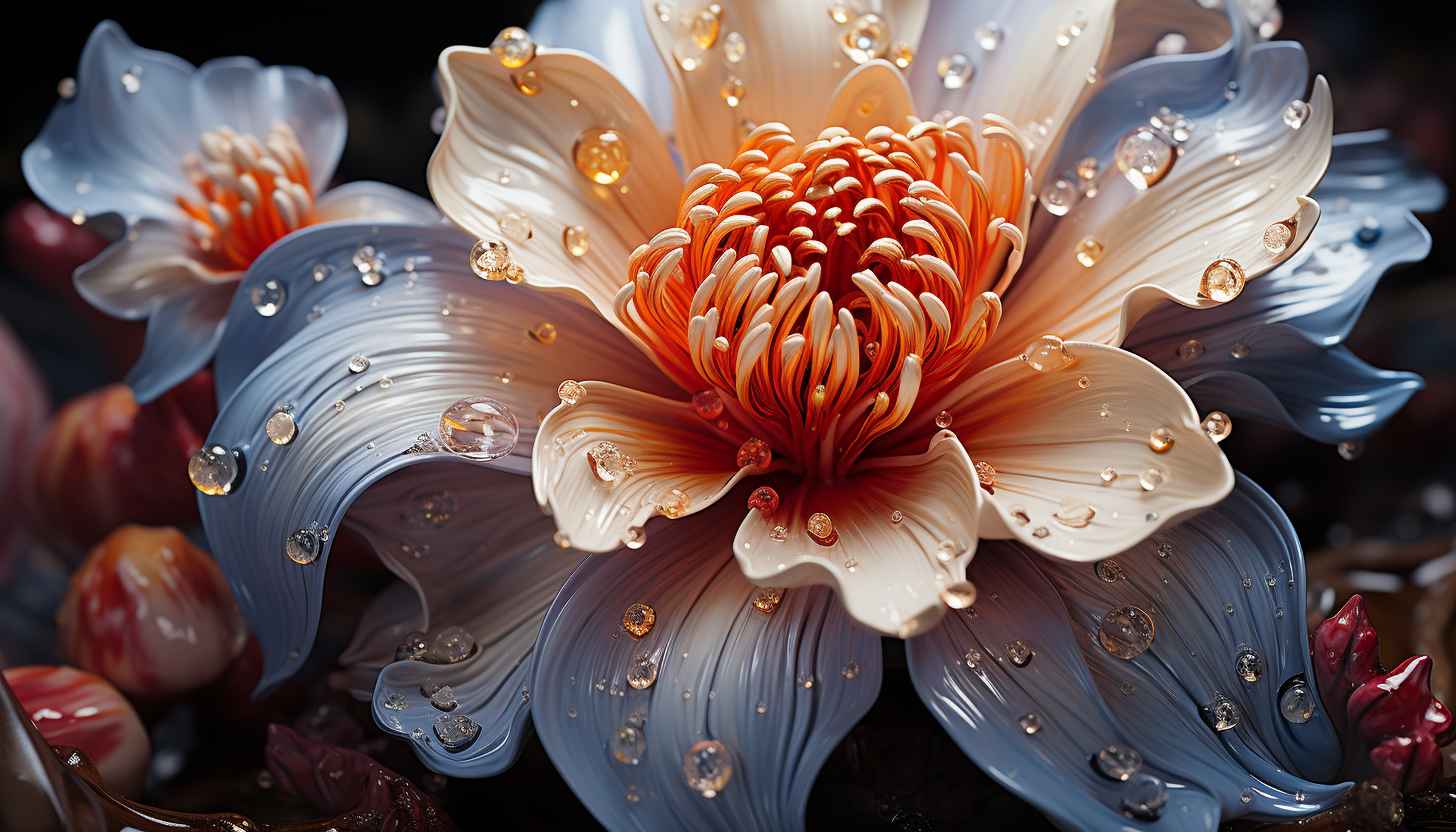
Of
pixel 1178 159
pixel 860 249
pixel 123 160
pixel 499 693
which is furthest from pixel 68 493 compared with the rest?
pixel 1178 159

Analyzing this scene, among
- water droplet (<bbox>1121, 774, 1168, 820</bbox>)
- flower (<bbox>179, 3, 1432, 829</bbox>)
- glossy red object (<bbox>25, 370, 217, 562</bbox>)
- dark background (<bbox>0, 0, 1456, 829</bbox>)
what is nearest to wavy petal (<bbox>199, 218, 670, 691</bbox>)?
flower (<bbox>179, 3, 1432, 829</bbox>)

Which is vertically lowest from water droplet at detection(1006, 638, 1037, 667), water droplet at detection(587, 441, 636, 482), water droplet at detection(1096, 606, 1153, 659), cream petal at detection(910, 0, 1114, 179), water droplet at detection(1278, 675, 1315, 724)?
water droplet at detection(1278, 675, 1315, 724)

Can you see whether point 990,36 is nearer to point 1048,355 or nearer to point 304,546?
point 1048,355

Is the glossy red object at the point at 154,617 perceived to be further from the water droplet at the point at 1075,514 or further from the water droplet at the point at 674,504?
the water droplet at the point at 1075,514

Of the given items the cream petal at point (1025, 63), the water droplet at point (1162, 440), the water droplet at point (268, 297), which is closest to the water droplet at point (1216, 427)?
the water droplet at point (1162, 440)

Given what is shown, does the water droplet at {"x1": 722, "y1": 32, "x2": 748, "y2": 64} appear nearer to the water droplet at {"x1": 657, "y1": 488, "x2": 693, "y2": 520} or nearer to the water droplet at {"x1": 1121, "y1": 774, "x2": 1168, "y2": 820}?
the water droplet at {"x1": 657, "y1": 488, "x2": 693, "y2": 520}
